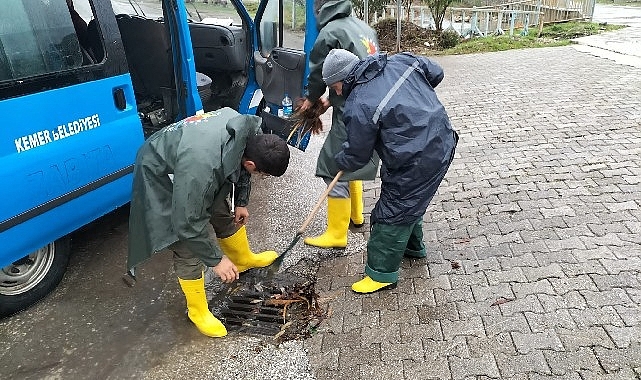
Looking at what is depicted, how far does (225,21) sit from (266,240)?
2308 mm

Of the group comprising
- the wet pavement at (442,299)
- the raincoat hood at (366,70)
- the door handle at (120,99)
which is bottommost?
the wet pavement at (442,299)

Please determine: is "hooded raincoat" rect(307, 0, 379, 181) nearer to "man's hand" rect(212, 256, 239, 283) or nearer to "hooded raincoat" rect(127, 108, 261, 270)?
"hooded raincoat" rect(127, 108, 261, 270)

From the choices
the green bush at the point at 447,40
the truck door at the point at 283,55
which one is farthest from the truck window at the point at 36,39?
the green bush at the point at 447,40

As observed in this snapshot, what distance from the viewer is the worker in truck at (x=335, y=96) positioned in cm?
328

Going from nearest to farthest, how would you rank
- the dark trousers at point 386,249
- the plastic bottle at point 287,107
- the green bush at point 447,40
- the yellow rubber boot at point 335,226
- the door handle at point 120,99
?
the dark trousers at point 386,249 < the door handle at point 120,99 < the yellow rubber boot at point 335,226 < the plastic bottle at point 287,107 < the green bush at point 447,40

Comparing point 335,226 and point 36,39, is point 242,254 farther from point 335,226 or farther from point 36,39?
point 36,39

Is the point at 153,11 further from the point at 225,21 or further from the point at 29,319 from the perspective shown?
the point at 29,319

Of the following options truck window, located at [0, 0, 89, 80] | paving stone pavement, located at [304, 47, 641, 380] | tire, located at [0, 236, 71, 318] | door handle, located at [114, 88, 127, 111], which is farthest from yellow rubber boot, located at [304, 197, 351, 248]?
truck window, located at [0, 0, 89, 80]

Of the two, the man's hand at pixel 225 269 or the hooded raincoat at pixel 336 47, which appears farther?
the hooded raincoat at pixel 336 47

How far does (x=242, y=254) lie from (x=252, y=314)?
45cm

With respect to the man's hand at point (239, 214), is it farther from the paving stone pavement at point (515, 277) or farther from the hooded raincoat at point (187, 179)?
the paving stone pavement at point (515, 277)

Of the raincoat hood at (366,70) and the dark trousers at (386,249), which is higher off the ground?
the raincoat hood at (366,70)

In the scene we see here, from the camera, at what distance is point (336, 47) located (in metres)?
3.27

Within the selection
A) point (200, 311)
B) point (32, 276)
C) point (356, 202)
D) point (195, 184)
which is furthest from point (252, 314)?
point (32, 276)
